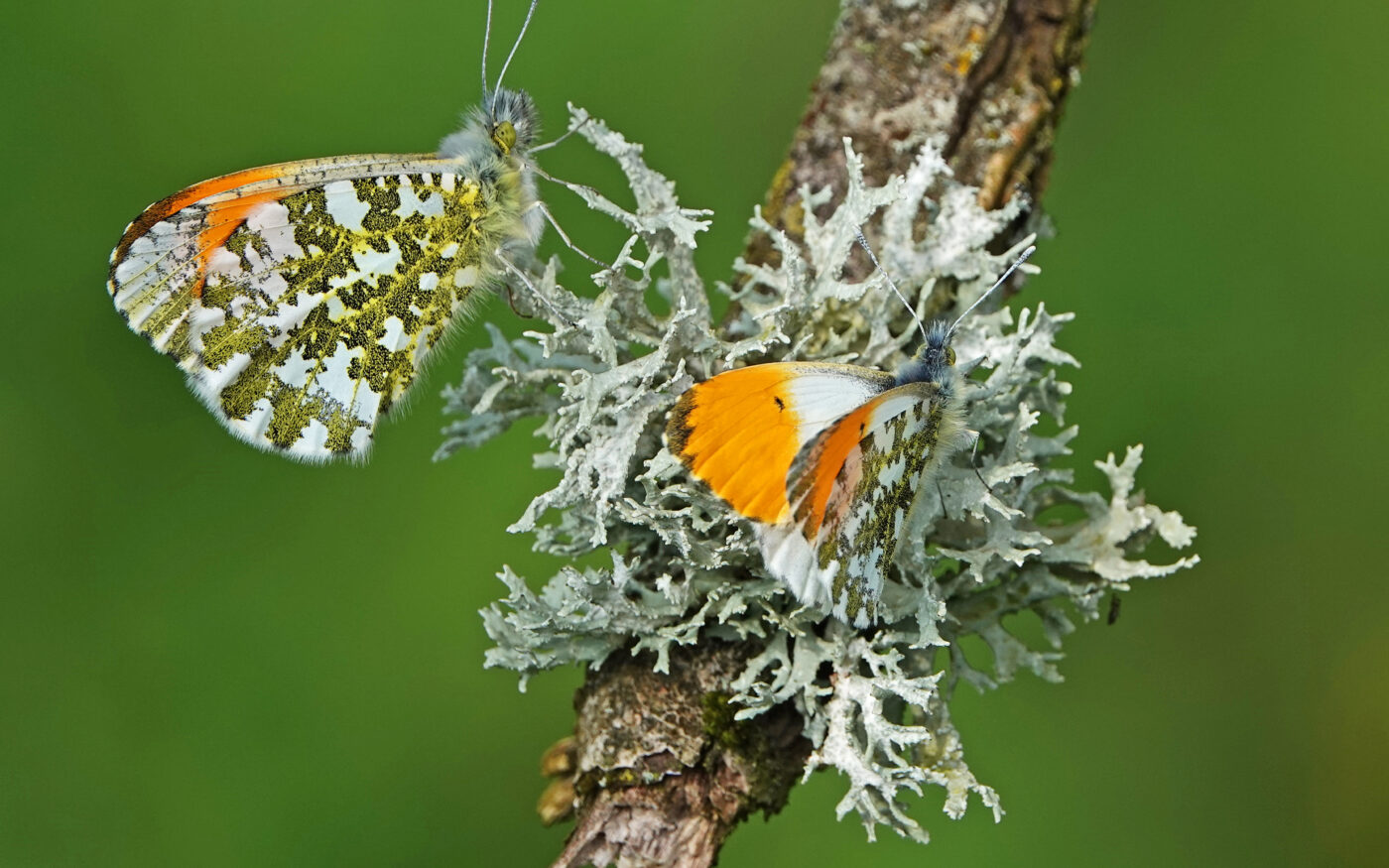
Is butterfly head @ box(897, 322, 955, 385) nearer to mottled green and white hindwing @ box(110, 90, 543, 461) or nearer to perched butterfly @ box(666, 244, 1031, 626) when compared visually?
perched butterfly @ box(666, 244, 1031, 626)

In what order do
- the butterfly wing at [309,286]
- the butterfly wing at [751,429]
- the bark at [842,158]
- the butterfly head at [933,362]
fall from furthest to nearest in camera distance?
the butterfly wing at [309,286] → the bark at [842,158] → the butterfly head at [933,362] → the butterfly wing at [751,429]

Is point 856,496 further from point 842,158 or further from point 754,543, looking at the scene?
point 842,158

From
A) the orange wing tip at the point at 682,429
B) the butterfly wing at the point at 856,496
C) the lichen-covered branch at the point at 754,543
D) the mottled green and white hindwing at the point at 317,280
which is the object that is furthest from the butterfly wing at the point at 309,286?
the butterfly wing at the point at 856,496

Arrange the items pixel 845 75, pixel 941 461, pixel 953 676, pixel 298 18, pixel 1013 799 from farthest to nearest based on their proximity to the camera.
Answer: pixel 298 18 → pixel 1013 799 → pixel 845 75 → pixel 953 676 → pixel 941 461

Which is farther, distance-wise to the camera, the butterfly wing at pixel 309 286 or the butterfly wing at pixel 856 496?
the butterfly wing at pixel 309 286

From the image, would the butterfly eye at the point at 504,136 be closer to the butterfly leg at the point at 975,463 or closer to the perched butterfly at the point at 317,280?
the perched butterfly at the point at 317,280

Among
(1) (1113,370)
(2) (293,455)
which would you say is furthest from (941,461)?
(1) (1113,370)

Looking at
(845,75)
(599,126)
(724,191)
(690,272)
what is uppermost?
(724,191)

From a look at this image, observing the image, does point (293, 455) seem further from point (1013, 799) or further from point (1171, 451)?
point (1171, 451)
